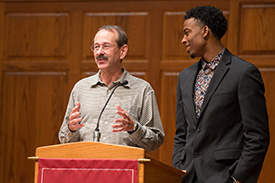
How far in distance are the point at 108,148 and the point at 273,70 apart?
2742mm

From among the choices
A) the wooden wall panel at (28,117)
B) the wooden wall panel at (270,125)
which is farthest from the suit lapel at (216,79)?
the wooden wall panel at (28,117)

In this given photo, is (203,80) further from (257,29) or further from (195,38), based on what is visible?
(257,29)

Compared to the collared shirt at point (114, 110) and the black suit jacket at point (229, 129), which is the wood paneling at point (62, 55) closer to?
the collared shirt at point (114, 110)

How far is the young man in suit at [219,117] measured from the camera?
251 cm

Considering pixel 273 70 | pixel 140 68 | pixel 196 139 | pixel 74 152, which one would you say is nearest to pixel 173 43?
pixel 140 68

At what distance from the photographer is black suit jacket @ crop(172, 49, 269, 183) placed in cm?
250

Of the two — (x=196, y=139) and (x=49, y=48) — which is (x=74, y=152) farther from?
(x=49, y=48)

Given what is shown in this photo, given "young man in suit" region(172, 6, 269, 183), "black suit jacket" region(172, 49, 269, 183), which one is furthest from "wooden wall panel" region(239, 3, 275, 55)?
"black suit jacket" region(172, 49, 269, 183)

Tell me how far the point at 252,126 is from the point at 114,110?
87 cm

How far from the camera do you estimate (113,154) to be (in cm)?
222

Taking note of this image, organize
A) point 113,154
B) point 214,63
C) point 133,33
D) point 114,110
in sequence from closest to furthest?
point 113,154
point 214,63
point 114,110
point 133,33

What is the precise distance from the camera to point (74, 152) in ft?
7.43

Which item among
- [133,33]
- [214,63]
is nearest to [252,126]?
[214,63]

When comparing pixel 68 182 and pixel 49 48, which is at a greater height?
pixel 49 48
